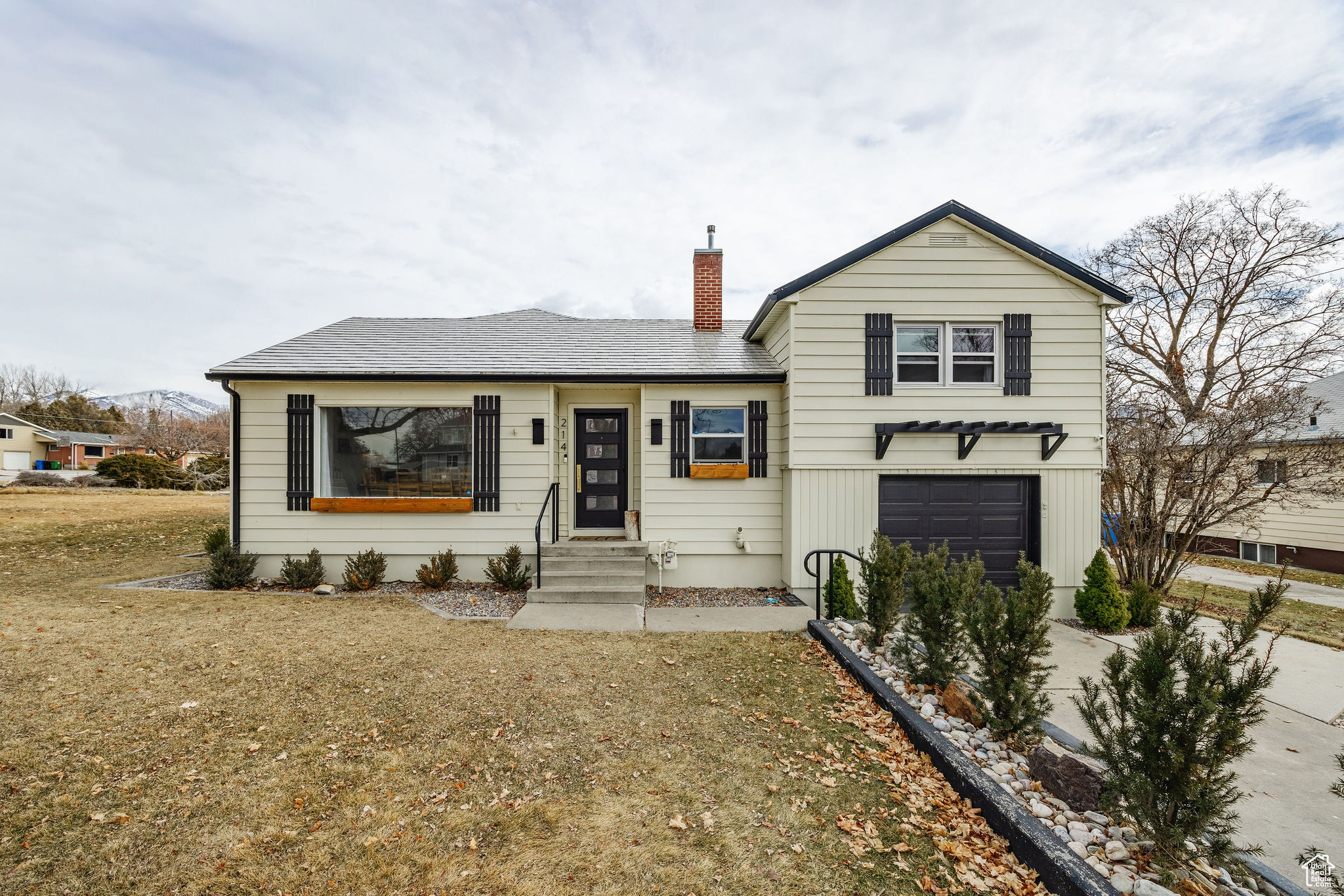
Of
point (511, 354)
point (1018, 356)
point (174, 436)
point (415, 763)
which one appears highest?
point (511, 354)

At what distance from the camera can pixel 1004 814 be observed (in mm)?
2611

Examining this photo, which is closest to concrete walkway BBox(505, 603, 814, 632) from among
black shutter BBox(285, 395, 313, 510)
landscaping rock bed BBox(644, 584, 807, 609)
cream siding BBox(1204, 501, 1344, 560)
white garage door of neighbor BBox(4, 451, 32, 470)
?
landscaping rock bed BBox(644, 584, 807, 609)

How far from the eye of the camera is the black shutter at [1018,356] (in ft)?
24.5

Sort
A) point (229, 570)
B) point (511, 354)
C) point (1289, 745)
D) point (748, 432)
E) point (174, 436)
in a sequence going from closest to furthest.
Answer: point (1289, 745)
point (229, 570)
point (748, 432)
point (511, 354)
point (174, 436)

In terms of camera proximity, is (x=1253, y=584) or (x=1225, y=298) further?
(x=1225, y=298)

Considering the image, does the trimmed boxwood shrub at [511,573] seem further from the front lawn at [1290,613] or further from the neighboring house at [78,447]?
the neighboring house at [78,447]

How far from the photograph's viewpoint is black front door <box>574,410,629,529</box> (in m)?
8.57

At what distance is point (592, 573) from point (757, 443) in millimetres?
3251

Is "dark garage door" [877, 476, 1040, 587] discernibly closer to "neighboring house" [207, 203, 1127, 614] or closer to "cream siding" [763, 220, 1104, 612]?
"neighboring house" [207, 203, 1127, 614]

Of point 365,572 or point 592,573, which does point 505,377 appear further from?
point 365,572

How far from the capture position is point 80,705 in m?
3.67

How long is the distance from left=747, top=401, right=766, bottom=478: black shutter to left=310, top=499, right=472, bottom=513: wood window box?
4.51 metres

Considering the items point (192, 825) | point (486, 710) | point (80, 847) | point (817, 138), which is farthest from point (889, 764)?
point (817, 138)

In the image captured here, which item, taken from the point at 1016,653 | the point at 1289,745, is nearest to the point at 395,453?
the point at 1016,653
